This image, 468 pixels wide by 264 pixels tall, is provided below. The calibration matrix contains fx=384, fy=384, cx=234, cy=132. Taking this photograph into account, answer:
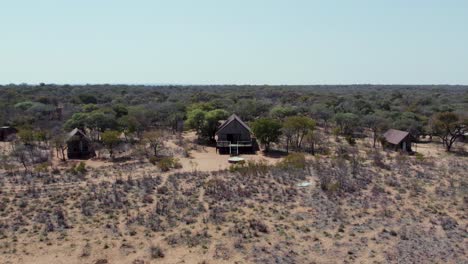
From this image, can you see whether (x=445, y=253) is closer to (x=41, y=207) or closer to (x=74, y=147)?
(x=41, y=207)

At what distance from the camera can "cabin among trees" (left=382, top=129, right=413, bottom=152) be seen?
3594 centimetres

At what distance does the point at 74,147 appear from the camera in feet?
108

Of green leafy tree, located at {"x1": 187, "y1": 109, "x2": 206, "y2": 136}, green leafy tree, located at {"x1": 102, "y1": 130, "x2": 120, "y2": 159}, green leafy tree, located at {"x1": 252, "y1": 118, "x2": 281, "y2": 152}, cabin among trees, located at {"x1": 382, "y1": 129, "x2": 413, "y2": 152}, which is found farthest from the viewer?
green leafy tree, located at {"x1": 187, "y1": 109, "x2": 206, "y2": 136}

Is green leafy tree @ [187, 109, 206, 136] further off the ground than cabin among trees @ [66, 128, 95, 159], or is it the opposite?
Result: green leafy tree @ [187, 109, 206, 136]

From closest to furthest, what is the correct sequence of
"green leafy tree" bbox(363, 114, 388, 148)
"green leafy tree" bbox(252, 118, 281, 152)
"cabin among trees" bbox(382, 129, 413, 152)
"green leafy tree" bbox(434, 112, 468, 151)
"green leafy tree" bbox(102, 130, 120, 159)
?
"green leafy tree" bbox(102, 130, 120, 159)
"green leafy tree" bbox(252, 118, 281, 152)
"cabin among trees" bbox(382, 129, 413, 152)
"green leafy tree" bbox(434, 112, 468, 151)
"green leafy tree" bbox(363, 114, 388, 148)

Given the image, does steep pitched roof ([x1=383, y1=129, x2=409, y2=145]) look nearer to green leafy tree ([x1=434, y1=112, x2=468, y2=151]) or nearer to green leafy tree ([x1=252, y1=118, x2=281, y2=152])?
green leafy tree ([x1=434, y1=112, x2=468, y2=151])

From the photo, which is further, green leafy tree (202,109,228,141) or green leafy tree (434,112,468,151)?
green leafy tree (202,109,228,141)

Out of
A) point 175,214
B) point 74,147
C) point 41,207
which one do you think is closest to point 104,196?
point 41,207

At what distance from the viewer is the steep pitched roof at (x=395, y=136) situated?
36031 mm

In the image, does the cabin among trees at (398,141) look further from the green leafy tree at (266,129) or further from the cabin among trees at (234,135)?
the cabin among trees at (234,135)

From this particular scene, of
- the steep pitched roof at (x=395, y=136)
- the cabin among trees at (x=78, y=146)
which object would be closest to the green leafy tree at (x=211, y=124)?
the cabin among trees at (x=78, y=146)

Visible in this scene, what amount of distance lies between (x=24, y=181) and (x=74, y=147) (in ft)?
30.1

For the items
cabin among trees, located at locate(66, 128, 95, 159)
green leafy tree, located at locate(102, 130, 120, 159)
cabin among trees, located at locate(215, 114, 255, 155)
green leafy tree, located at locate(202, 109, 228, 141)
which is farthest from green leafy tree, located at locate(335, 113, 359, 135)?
cabin among trees, located at locate(66, 128, 95, 159)

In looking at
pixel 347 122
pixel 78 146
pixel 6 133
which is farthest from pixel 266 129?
pixel 6 133
